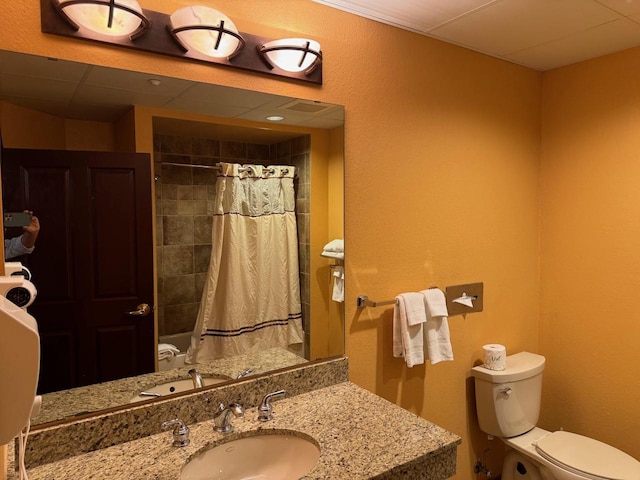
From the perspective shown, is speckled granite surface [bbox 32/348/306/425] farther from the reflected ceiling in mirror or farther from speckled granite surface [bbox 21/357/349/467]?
the reflected ceiling in mirror

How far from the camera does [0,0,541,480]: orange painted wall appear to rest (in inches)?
63.5

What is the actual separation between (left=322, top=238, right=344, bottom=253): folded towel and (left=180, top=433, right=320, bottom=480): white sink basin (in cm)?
67

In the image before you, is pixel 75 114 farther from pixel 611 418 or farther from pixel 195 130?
pixel 611 418

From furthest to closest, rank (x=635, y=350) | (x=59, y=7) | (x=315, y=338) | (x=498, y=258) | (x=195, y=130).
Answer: (x=498, y=258)
(x=635, y=350)
(x=315, y=338)
(x=195, y=130)
(x=59, y=7)

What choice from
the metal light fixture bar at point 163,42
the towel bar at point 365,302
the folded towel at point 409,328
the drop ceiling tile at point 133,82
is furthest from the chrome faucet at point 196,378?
the metal light fixture bar at point 163,42

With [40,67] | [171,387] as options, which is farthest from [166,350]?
[40,67]

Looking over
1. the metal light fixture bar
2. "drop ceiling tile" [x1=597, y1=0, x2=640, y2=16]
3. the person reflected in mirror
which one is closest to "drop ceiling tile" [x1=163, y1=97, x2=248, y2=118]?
the metal light fixture bar

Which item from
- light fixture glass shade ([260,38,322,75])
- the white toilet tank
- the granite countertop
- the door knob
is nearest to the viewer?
the granite countertop

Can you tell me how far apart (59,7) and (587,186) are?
2319 mm

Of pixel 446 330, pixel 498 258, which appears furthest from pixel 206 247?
pixel 498 258

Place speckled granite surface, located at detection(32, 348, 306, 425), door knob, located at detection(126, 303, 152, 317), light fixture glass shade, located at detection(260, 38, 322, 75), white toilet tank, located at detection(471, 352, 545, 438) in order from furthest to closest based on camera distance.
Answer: white toilet tank, located at detection(471, 352, 545, 438), light fixture glass shade, located at detection(260, 38, 322, 75), door knob, located at detection(126, 303, 152, 317), speckled granite surface, located at detection(32, 348, 306, 425)

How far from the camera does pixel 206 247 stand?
1.45 m

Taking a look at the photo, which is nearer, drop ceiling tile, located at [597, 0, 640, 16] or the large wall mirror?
the large wall mirror

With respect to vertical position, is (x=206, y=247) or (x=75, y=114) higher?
(x=75, y=114)
